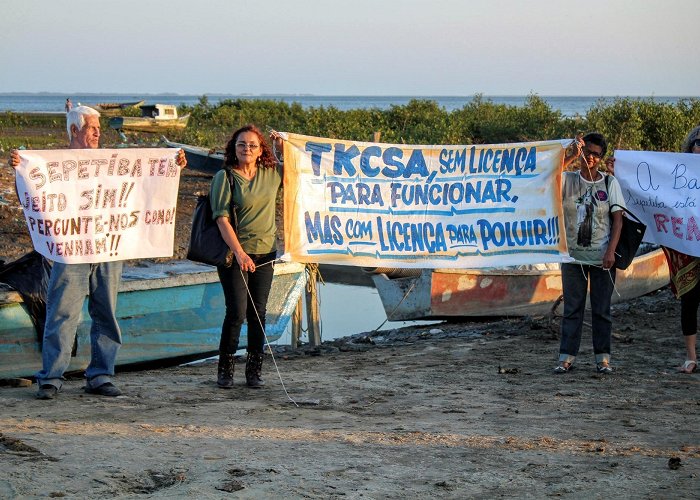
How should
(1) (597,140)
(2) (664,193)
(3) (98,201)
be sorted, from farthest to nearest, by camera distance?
(2) (664,193), (1) (597,140), (3) (98,201)

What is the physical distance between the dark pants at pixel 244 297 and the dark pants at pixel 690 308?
340 cm

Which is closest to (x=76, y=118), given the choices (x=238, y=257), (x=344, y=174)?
(x=238, y=257)

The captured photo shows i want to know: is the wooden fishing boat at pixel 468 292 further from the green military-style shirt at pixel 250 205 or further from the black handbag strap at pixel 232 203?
the black handbag strap at pixel 232 203

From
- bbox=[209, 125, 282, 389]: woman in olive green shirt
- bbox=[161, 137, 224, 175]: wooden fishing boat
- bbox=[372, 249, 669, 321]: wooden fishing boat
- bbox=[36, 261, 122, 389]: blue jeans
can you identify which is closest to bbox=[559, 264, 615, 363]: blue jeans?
bbox=[209, 125, 282, 389]: woman in olive green shirt

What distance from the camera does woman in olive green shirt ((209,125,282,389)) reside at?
689 centimetres

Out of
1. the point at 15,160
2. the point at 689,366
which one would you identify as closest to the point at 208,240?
the point at 15,160

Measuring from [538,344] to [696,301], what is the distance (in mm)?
2257

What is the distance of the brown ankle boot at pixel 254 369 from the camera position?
738 centimetres

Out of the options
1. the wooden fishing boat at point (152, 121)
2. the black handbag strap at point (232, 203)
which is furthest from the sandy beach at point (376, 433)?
the wooden fishing boat at point (152, 121)

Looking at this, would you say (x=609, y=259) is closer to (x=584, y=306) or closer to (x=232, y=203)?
(x=584, y=306)

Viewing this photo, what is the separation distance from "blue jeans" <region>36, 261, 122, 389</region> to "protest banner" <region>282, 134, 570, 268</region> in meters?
1.50

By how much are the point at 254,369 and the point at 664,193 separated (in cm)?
378

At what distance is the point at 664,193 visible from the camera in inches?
316

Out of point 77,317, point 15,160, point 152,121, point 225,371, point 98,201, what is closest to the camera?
point 15,160
